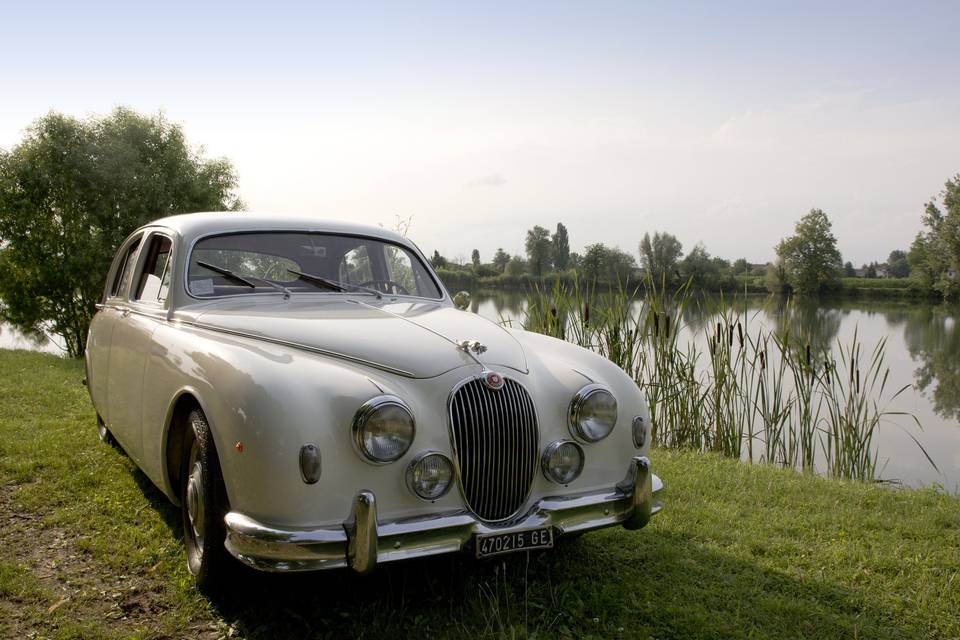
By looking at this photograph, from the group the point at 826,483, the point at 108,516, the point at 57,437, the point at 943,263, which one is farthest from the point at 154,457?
the point at 943,263

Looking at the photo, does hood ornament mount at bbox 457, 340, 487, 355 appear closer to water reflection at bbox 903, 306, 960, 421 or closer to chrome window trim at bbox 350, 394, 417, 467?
chrome window trim at bbox 350, 394, 417, 467

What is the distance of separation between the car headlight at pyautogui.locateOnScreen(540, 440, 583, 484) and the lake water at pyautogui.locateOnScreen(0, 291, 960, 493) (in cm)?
178

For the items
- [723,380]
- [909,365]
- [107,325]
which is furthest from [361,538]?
[909,365]

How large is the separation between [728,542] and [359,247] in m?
2.91

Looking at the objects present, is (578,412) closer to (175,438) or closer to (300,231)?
(175,438)

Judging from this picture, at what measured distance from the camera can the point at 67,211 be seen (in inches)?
704

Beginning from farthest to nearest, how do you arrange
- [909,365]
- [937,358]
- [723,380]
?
[937,358] → [909,365] → [723,380]

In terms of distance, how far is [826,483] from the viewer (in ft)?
19.0

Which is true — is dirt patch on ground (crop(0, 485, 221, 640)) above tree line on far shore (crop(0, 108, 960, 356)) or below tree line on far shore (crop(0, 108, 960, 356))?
below

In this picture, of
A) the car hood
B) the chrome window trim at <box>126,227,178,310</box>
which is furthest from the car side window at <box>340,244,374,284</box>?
the chrome window trim at <box>126,227,178,310</box>

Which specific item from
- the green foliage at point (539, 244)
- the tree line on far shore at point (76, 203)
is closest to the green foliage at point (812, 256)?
the green foliage at point (539, 244)

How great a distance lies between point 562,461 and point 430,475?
676 millimetres

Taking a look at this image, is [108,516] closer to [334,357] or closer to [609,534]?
[334,357]

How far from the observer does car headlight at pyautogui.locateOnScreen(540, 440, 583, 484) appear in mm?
3191
